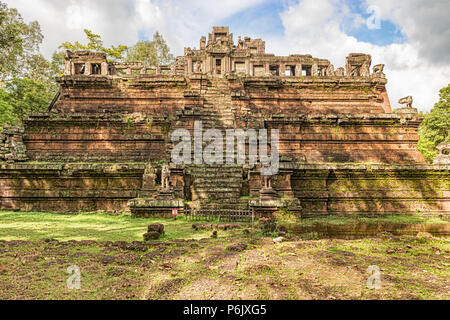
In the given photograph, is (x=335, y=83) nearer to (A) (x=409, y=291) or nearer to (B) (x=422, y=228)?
(B) (x=422, y=228)

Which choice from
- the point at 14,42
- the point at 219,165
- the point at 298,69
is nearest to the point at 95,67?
the point at 14,42

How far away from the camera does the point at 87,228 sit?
23.8 ft

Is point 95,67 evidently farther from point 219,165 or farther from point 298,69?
point 298,69

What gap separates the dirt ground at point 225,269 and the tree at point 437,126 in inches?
Answer: 1170

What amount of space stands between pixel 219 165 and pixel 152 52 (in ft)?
114

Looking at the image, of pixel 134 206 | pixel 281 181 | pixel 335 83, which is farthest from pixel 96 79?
pixel 335 83

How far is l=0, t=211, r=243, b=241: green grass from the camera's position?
20.2ft

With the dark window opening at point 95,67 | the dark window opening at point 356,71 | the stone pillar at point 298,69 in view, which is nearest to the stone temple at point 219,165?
the dark window opening at point 95,67

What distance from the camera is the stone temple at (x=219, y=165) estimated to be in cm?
1008

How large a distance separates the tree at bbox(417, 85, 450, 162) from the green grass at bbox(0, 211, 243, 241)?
32.5m

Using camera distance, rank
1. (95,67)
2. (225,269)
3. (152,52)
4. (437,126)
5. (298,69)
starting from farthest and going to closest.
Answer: (152,52)
(437,126)
(298,69)
(95,67)
(225,269)

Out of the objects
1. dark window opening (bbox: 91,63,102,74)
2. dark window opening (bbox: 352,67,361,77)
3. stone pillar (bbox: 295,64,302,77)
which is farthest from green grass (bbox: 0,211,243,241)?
dark window opening (bbox: 352,67,361,77)

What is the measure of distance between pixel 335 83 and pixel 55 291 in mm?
17957

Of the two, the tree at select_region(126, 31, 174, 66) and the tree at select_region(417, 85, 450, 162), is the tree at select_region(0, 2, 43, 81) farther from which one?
the tree at select_region(417, 85, 450, 162)
